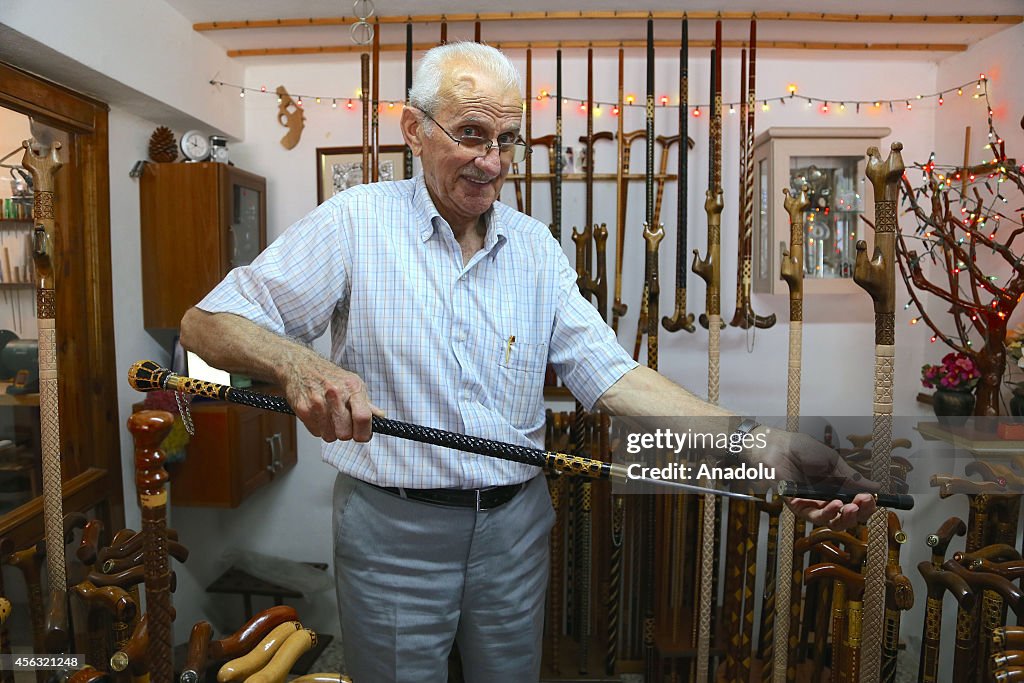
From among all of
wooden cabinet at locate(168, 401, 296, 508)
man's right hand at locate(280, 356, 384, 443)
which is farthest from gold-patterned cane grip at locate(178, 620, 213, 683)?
wooden cabinet at locate(168, 401, 296, 508)

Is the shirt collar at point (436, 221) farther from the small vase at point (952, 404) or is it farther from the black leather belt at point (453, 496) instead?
the small vase at point (952, 404)

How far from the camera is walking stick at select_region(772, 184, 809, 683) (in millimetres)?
1884

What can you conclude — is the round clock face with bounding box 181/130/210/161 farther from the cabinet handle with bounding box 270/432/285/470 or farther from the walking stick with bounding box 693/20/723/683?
the walking stick with bounding box 693/20/723/683

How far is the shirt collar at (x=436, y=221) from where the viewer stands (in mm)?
1453

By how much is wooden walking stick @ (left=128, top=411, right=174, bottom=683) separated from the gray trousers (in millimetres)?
352

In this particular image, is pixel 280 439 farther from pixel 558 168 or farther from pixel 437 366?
pixel 437 366

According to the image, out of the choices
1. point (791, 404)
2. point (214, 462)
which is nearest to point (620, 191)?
point (791, 404)

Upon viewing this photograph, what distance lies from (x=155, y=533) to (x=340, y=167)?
2.16m

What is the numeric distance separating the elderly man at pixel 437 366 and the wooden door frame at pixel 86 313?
1.35m

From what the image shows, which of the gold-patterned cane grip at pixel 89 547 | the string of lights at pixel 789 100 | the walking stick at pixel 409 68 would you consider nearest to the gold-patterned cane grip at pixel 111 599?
the gold-patterned cane grip at pixel 89 547

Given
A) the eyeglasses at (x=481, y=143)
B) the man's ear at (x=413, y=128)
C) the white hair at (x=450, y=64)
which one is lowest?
the eyeglasses at (x=481, y=143)

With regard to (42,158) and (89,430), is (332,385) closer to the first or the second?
(42,158)

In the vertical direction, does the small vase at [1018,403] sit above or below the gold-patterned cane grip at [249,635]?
above

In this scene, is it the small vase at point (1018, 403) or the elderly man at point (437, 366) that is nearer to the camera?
the elderly man at point (437, 366)
